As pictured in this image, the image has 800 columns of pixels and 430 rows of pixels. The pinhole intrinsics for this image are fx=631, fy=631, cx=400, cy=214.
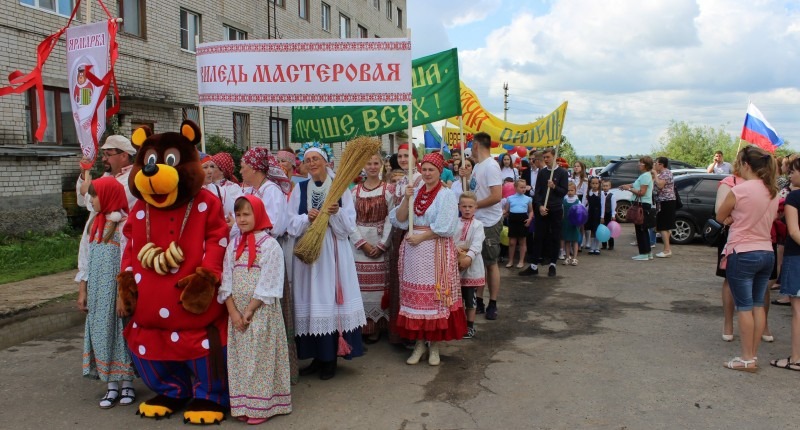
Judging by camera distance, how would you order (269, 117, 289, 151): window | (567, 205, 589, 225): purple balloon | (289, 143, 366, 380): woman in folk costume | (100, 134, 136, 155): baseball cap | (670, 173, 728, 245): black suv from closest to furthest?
(100, 134, 136, 155): baseball cap
(289, 143, 366, 380): woman in folk costume
(567, 205, 589, 225): purple balloon
(670, 173, 728, 245): black suv
(269, 117, 289, 151): window

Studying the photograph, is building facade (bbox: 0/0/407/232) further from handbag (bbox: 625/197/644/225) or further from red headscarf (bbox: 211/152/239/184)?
handbag (bbox: 625/197/644/225)

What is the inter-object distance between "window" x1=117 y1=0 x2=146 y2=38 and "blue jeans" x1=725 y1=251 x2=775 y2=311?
14.3 m

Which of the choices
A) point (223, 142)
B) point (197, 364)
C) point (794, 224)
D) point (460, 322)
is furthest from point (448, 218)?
point (223, 142)

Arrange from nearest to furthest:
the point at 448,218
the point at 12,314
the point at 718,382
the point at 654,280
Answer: the point at 718,382 < the point at 448,218 < the point at 12,314 < the point at 654,280

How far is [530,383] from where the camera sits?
15.7 ft

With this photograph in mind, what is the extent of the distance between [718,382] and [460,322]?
6.58ft

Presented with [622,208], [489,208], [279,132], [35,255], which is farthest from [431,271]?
[279,132]

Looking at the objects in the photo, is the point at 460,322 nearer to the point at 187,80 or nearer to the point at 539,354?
the point at 539,354

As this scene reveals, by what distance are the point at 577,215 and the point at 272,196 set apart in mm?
6775

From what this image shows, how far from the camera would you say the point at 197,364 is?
408cm

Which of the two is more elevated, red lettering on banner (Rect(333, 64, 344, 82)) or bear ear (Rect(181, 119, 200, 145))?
red lettering on banner (Rect(333, 64, 344, 82))

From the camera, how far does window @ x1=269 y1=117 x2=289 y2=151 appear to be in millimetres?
22469

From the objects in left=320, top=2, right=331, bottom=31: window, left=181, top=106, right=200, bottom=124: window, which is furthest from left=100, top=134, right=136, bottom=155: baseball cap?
left=320, top=2, right=331, bottom=31: window

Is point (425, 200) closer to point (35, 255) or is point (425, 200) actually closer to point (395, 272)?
point (395, 272)
